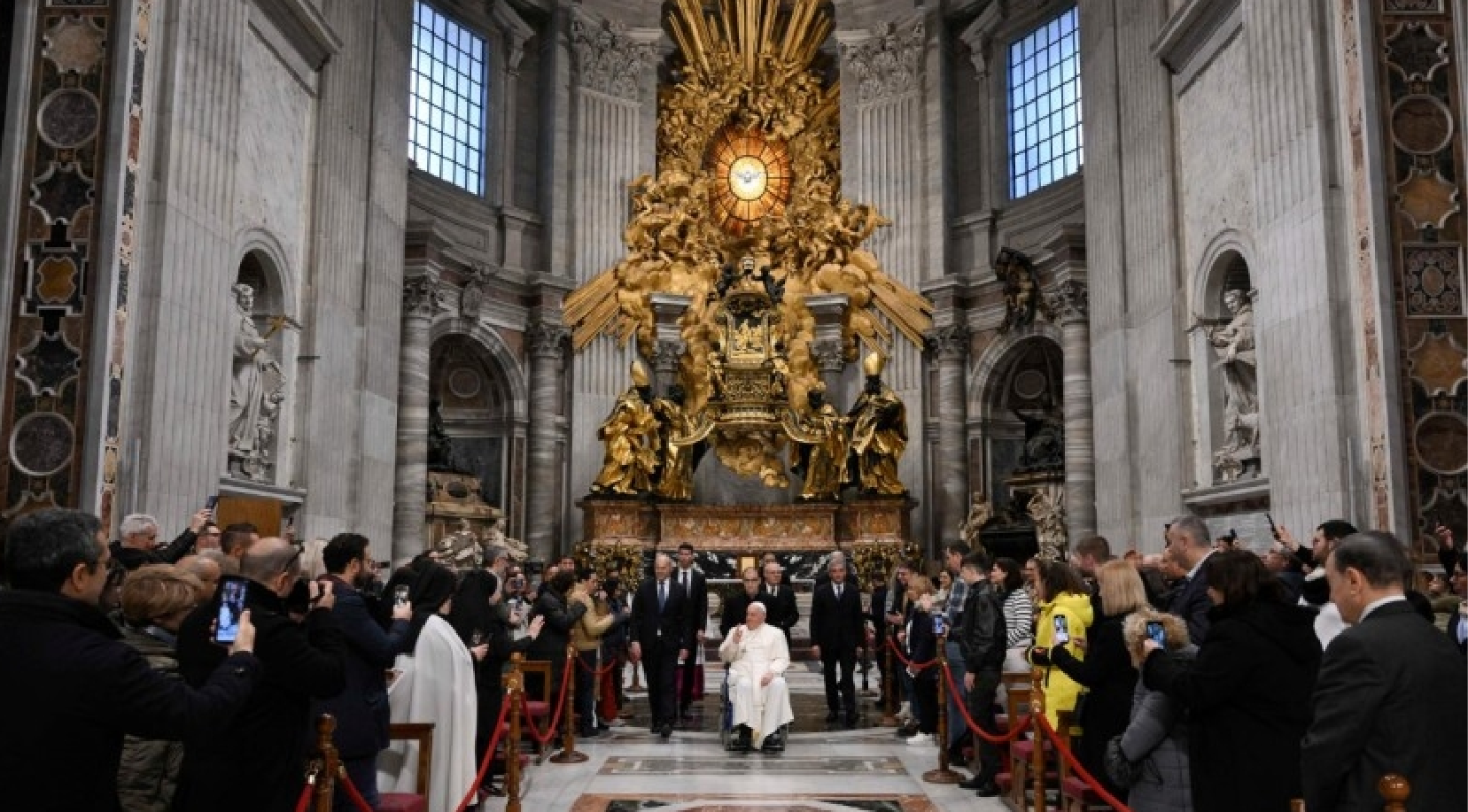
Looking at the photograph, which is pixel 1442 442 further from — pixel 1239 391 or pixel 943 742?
pixel 943 742

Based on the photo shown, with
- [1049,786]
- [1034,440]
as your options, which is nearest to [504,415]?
[1034,440]

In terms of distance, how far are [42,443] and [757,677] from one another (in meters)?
5.42

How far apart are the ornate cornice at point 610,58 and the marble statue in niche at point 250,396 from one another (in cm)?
1108

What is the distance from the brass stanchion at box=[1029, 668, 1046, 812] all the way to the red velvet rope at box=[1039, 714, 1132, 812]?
58mm

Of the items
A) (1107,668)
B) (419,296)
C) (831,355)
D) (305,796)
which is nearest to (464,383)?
(419,296)

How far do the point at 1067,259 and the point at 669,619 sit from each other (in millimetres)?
9721

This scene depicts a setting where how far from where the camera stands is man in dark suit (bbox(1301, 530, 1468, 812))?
280 centimetres

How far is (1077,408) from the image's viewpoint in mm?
17031

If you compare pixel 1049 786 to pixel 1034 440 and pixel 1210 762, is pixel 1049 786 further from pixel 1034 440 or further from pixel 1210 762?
pixel 1034 440

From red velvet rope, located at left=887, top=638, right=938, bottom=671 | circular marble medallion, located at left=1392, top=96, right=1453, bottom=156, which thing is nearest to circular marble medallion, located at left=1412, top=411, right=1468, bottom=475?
circular marble medallion, located at left=1392, top=96, right=1453, bottom=156

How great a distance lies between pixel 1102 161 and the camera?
49.8 ft

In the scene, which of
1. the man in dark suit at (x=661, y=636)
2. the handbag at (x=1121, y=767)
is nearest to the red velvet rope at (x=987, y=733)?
the handbag at (x=1121, y=767)

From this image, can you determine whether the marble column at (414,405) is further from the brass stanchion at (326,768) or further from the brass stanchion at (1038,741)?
the brass stanchion at (326,768)

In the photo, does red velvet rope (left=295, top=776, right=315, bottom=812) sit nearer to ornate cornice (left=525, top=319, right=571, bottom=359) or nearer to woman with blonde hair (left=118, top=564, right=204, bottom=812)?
woman with blonde hair (left=118, top=564, right=204, bottom=812)
